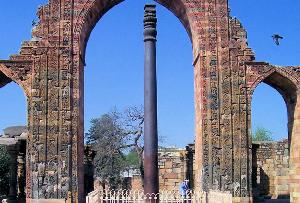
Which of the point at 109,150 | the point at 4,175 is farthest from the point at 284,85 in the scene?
the point at 109,150

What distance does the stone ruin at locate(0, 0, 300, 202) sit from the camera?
1201cm

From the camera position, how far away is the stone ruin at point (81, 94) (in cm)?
1201

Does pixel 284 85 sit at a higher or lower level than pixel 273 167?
higher

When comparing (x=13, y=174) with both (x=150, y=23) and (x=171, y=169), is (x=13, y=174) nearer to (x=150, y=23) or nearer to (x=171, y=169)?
(x=171, y=169)

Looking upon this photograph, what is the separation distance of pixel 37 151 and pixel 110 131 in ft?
78.1

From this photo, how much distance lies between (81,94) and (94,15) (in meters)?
2.10

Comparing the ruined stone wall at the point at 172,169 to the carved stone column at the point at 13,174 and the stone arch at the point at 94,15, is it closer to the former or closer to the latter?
the carved stone column at the point at 13,174

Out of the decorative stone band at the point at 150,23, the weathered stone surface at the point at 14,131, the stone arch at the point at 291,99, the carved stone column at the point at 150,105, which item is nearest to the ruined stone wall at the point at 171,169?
the weathered stone surface at the point at 14,131

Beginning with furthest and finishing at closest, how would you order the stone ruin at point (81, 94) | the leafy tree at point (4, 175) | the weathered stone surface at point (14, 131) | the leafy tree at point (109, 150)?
the leafy tree at point (109, 150) → the leafy tree at point (4, 175) → the weathered stone surface at point (14, 131) → the stone ruin at point (81, 94)

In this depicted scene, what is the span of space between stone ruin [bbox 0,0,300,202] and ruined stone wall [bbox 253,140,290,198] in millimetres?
8031

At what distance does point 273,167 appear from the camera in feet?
68.9

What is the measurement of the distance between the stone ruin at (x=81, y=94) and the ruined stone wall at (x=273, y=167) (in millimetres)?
8031

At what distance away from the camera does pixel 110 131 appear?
3575 cm

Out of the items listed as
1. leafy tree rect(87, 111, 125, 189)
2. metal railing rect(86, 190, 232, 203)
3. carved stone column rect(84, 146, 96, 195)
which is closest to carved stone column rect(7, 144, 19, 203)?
carved stone column rect(84, 146, 96, 195)
